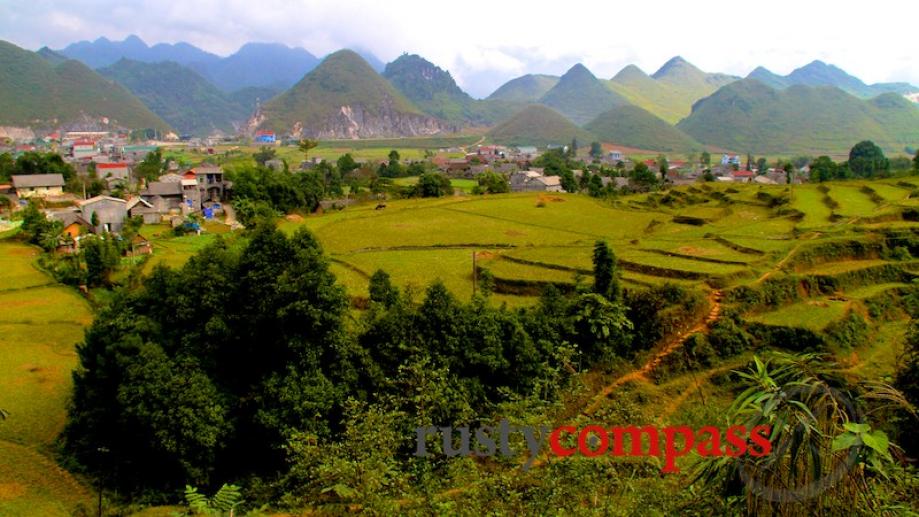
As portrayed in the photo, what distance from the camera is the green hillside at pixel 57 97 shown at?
13638 cm

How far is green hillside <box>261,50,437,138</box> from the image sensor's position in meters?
169

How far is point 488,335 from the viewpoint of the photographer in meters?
14.0

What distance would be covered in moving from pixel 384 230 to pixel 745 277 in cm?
1805

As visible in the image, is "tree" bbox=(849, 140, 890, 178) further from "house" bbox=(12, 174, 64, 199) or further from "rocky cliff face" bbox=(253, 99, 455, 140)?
"rocky cliff face" bbox=(253, 99, 455, 140)

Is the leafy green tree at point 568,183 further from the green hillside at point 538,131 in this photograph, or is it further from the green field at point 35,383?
the green hillside at point 538,131

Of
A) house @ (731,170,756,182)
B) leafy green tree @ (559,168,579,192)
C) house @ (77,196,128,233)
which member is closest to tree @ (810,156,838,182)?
house @ (731,170,756,182)

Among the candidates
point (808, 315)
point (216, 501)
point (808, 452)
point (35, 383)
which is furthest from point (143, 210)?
point (808, 452)

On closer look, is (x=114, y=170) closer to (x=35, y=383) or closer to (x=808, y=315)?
(x=35, y=383)

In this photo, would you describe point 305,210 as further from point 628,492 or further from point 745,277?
point 628,492

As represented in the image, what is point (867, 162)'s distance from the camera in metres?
59.7

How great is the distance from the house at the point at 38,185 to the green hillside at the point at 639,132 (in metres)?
113

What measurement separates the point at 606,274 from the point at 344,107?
168 m

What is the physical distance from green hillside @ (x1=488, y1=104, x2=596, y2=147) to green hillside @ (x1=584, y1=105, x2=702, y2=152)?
549 centimetres

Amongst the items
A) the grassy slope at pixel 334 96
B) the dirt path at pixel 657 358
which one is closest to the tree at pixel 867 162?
the dirt path at pixel 657 358
